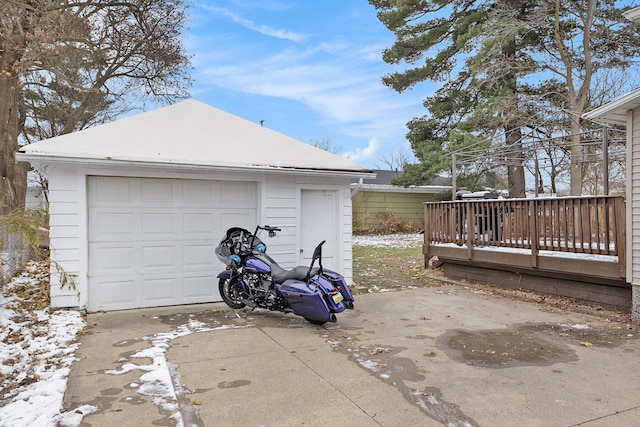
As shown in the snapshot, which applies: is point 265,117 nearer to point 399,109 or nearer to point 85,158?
point 399,109

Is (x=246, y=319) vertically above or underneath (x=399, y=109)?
underneath

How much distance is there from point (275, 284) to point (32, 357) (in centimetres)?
277

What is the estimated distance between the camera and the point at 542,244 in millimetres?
7285

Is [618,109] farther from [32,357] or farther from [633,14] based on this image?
[32,357]

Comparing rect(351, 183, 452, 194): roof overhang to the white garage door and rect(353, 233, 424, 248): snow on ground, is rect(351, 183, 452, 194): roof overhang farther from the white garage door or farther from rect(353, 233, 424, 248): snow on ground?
the white garage door

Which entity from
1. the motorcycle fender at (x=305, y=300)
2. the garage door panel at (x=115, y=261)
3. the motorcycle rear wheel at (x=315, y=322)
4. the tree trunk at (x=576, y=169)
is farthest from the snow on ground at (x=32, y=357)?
the tree trunk at (x=576, y=169)

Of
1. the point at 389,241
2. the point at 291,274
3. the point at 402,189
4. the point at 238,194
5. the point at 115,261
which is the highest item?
the point at 402,189

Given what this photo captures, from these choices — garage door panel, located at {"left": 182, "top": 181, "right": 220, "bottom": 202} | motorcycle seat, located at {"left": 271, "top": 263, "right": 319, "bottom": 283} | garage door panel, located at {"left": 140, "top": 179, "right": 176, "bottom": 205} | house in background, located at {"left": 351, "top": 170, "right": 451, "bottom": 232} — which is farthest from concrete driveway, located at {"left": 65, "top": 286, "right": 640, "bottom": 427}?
house in background, located at {"left": 351, "top": 170, "right": 451, "bottom": 232}

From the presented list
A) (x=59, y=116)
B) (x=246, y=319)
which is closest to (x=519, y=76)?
(x=246, y=319)

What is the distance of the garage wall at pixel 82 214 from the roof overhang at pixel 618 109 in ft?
15.7

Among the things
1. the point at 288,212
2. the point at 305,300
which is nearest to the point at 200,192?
the point at 288,212

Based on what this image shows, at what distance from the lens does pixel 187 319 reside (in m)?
6.13

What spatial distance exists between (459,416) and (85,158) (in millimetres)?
5787

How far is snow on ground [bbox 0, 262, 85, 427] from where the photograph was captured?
320cm
